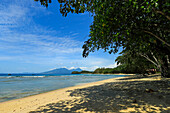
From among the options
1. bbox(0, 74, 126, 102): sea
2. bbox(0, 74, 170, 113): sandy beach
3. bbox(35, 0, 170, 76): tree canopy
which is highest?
bbox(35, 0, 170, 76): tree canopy

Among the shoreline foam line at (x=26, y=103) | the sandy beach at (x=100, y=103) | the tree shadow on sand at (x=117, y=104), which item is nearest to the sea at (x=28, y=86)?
the shoreline foam line at (x=26, y=103)

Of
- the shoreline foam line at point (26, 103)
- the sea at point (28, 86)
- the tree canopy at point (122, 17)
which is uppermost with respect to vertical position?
the tree canopy at point (122, 17)

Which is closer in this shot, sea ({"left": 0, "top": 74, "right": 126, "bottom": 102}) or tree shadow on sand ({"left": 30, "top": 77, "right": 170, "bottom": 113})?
tree shadow on sand ({"left": 30, "top": 77, "right": 170, "bottom": 113})

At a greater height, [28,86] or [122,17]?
[122,17]

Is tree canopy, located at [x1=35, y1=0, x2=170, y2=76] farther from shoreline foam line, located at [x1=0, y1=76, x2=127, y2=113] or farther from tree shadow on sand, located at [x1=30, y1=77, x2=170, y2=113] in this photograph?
shoreline foam line, located at [x1=0, y1=76, x2=127, y2=113]

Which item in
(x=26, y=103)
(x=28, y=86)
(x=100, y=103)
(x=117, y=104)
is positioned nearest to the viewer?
(x=117, y=104)

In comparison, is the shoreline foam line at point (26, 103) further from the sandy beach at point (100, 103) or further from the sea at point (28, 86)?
the sea at point (28, 86)

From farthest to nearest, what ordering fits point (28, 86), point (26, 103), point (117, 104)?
point (28, 86), point (26, 103), point (117, 104)

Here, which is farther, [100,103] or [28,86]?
[28,86]

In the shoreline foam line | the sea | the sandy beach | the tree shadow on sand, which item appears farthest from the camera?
the sea

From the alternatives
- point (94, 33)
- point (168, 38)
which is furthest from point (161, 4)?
point (168, 38)

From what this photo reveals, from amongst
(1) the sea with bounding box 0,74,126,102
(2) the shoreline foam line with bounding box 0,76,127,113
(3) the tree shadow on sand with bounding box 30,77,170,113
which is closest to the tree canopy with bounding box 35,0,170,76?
(3) the tree shadow on sand with bounding box 30,77,170,113

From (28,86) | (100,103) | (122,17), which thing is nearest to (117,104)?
(100,103)

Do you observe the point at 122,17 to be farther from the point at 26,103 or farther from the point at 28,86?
the point at 28,86
